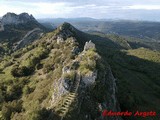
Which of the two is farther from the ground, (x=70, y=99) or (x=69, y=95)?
(x=69, y=95)

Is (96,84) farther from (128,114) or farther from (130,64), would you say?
(130,64)

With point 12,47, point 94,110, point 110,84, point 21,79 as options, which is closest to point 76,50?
point 21,79

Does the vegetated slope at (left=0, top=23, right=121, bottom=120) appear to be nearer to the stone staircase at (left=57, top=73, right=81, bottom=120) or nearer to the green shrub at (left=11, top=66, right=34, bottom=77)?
the stone staircase at (left=57, top=73, right=81, bottom=120)

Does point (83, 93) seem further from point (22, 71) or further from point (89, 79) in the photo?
point (22, 71)

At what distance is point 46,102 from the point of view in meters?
42.2

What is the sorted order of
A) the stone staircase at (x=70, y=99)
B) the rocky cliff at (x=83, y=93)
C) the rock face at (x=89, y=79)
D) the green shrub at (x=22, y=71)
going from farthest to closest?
the green shrub at (x=22, y=71), the rock face at (x=89, y=79), the rocky cliff at (x=83, y=93), the stone staircase at (x=70, y=99)

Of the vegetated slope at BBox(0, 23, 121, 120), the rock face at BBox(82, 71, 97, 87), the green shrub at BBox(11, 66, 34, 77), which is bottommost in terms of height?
the green shrub at BBox(11, 66, 34, 77)

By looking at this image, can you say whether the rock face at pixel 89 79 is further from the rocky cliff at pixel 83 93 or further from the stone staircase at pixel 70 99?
the stone staircase at pixel 70 99

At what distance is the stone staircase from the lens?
1384 inches

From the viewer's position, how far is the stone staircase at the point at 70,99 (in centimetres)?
3516

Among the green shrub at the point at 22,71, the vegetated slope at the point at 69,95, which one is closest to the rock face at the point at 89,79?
the vegetated slope at the point at 69,95

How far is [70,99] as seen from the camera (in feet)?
121

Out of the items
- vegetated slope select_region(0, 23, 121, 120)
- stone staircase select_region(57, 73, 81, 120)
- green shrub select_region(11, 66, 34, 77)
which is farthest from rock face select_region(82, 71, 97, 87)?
green shrub select_region(11, 66, 34, 77)

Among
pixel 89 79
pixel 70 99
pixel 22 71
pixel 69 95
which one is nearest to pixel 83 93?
pixel 69 95
